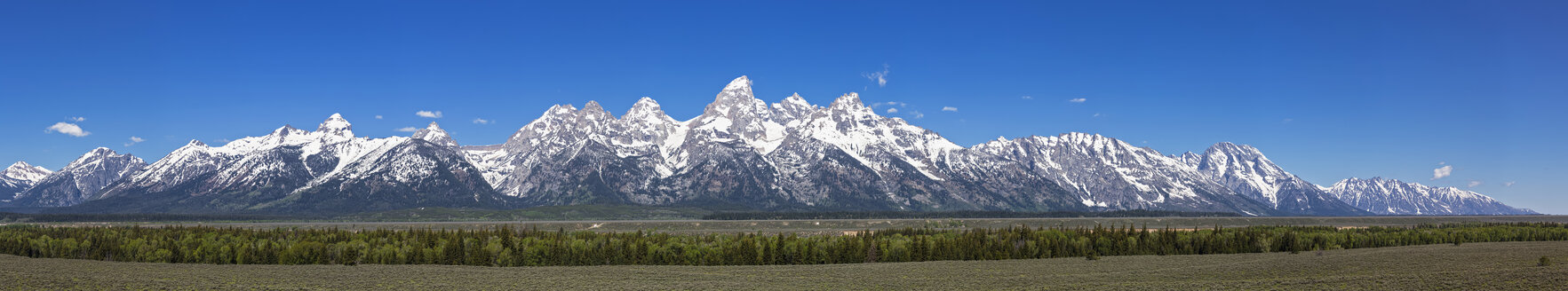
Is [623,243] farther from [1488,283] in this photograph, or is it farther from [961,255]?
[1488,283]

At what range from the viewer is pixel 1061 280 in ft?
261

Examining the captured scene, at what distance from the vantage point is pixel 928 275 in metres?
89.1

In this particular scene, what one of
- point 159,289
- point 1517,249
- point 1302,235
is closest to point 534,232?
point 159,289

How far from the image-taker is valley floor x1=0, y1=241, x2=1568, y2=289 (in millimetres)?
73562

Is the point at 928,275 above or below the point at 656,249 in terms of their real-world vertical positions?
below

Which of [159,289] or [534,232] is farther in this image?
[534,232]

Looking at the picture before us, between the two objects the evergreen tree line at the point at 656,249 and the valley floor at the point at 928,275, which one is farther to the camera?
the evergreen tree line at the point at 656,249

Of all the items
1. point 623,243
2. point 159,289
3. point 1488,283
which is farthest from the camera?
point 623,243

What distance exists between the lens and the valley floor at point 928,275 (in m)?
73.6

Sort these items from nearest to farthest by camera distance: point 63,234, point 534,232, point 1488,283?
point 1488,283 → point 534,232 → point 63,234

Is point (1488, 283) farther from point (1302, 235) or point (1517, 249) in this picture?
point (1302, 235)

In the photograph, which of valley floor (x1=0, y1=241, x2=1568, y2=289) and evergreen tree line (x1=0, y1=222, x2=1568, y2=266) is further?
evergreen tree line (x1=0, y1=222, x2=1568, y2=266)

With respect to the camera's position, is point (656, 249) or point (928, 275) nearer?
point (928, 275)

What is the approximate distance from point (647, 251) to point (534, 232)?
3617 cm
